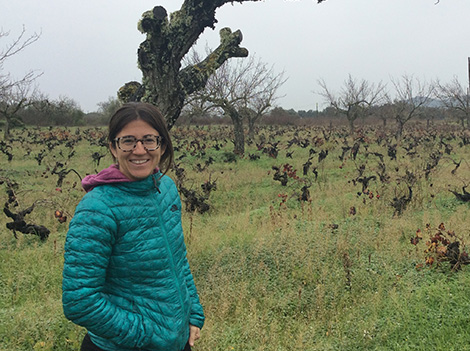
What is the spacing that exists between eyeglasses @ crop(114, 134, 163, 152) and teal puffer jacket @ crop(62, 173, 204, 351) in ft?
0.44

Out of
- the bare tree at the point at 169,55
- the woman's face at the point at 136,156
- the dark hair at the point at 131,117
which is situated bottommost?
the woman's face at the point at 136,156

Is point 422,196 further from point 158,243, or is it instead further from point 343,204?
point 158,243

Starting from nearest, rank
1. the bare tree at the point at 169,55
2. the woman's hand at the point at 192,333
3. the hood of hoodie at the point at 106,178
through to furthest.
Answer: the hood of hoodie at the point at 106,178
the woman's hand at the point at 192,333
the bare tree at the point at 169,55

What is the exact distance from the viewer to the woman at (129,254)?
1147mm

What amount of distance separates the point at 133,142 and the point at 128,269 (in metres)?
0.49

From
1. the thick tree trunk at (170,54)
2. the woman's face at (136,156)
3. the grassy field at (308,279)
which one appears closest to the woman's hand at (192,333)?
the woman's face at (136,156)

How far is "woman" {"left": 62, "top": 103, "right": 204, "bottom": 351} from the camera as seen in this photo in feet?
3.76

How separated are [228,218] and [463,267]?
11.9 feet

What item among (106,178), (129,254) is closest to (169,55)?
(106,178)

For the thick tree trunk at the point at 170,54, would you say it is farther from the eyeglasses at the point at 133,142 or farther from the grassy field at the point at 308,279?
the eyeglasses at the point at 133,142

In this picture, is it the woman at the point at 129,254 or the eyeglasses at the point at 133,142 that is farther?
the eyeglasses at the point at 133,142

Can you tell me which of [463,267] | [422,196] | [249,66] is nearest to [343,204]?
[422,196]

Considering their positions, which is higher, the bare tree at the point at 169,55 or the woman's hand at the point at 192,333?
the bare tree at the point at 169,55

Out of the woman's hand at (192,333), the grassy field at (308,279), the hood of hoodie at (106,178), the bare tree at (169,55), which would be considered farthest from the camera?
the bare tree at (169,55)
